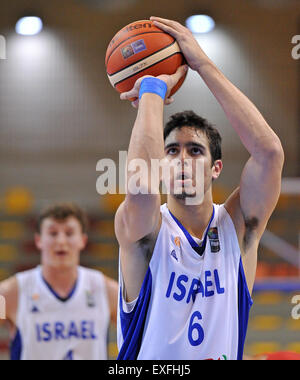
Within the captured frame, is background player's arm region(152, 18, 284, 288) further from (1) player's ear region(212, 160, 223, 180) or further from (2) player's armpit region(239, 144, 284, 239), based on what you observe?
(1) player's ear region(212, 160, 223, 180)

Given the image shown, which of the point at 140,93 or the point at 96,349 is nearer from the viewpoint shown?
the point at 140,93

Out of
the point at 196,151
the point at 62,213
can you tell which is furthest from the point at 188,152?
the point at 62,213

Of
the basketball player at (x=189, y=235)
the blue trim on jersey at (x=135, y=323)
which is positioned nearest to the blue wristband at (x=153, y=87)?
the basketball player at (x=189, y=235)

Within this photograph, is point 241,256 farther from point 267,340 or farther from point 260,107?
point 260,107

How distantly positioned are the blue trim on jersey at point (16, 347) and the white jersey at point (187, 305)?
6.03 ft

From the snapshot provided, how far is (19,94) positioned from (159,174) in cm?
714

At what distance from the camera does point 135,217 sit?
5.89 ft

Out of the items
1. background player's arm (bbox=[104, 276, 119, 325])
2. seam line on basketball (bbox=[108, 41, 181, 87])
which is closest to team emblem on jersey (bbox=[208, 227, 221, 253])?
seam line on basketball (bbox=[108, 41, 181, 87])

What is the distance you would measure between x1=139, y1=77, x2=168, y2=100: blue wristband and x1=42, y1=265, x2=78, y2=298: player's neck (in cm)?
243

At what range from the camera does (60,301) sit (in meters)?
3.95

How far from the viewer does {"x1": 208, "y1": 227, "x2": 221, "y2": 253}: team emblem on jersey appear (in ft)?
6.51

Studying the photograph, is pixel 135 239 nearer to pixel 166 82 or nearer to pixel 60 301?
pixel 166 82

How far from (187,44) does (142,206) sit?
65cm

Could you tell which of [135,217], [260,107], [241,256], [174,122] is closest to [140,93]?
[174,122]
